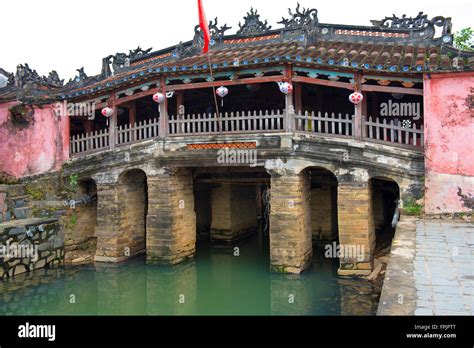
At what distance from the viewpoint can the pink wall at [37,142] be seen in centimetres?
1556

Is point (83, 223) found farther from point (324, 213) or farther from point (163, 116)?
point (324, 213)

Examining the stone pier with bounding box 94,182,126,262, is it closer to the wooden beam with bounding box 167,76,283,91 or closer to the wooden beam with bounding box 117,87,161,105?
the wooden beam with bounding box 117,87,161,105

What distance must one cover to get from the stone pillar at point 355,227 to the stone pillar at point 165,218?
4849mm

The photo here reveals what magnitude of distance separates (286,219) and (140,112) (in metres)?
7.92

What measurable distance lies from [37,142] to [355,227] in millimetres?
10510

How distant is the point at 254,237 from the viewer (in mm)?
18359

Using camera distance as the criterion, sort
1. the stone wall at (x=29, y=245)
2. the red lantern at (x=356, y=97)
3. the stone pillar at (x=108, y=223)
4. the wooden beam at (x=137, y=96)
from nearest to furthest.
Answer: the red lantern at (x=356, y=97)
the stone wall at (x=29, y=245)
the wooden beam at (x=137, y=96)
the stone pillar at (x=108, y=223)

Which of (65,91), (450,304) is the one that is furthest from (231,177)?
(450,304)

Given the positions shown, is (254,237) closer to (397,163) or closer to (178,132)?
(178,132)

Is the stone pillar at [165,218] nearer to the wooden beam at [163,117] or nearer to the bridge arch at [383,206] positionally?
the wooden beam at [163,117]

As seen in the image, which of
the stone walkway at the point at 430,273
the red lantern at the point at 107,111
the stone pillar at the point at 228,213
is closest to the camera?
the stone walkway at the point at 430,273

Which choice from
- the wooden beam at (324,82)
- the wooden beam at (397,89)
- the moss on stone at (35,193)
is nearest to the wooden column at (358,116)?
the wooden beam at (324,82)

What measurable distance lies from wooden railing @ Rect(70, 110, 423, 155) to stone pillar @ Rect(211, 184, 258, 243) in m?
2.77

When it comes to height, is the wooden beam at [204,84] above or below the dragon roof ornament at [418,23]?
below
